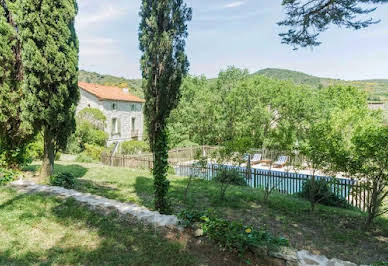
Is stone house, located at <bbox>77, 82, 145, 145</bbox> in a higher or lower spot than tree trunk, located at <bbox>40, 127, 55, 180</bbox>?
higher

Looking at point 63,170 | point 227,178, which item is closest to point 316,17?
point 227,178

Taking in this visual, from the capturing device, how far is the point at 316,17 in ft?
19.5

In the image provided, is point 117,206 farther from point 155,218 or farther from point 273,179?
point 273,179

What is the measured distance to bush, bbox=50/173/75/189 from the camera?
694cm

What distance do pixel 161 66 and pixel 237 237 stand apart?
359cm

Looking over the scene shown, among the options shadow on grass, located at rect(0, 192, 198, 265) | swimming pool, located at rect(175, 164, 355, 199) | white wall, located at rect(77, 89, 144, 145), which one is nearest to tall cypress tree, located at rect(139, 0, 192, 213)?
shadow on grass, located at rect(0, 192, 198, 265)

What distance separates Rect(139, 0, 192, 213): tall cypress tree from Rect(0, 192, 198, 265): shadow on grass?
982 mm

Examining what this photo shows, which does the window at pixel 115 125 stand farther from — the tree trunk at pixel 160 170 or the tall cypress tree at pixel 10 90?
the tree trunk at pixel 160 170

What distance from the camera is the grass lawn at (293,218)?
427 centimetres

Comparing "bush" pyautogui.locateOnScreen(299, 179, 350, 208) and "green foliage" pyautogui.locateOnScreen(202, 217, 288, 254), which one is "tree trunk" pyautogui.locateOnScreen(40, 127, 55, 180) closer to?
"green foliage" pyautogui.locateOnScreen(202, 217, 288, 254)

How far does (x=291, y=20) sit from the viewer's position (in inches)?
245

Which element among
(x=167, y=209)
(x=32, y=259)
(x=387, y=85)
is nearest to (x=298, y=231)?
(x=167, y=209)

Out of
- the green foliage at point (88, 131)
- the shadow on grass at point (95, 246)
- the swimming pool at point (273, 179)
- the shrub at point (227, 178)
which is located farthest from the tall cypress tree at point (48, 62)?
the green foliage at point (88, 131)

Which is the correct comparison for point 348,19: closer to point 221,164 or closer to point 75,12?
point 221,164
